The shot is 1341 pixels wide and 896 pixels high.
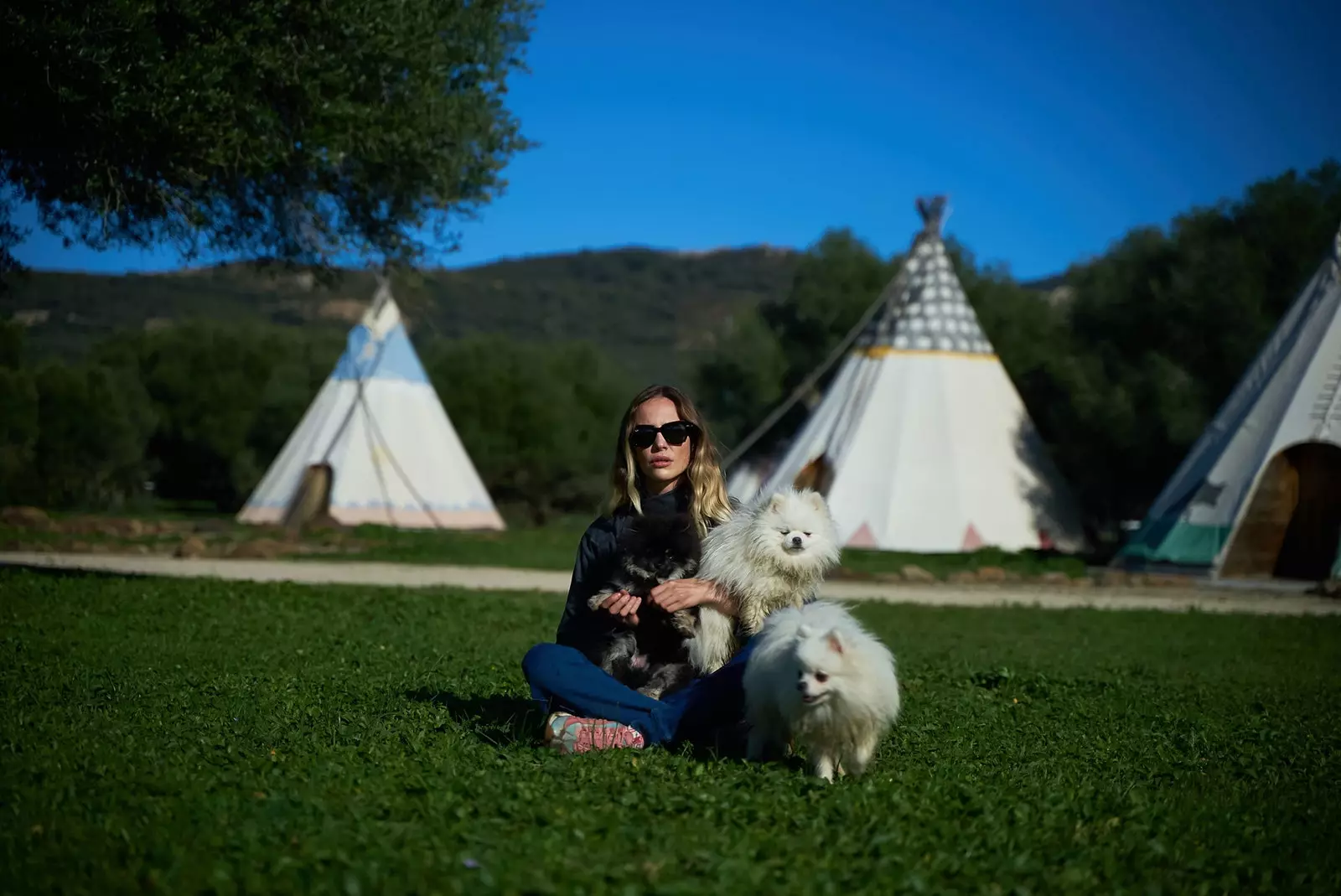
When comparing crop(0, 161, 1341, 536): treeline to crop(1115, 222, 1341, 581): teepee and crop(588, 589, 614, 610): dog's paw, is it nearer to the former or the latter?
crop(1115, 222, 1341, 581): teepee

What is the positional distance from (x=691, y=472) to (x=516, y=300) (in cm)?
9529

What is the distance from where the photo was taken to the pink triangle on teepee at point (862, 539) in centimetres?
2202

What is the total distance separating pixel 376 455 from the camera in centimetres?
2572

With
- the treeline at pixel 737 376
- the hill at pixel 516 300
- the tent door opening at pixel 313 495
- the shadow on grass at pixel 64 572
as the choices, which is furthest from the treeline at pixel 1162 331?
the shadow on grass at pixel 64 572

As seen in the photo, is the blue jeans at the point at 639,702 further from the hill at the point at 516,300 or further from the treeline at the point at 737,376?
the hill at the point at 516,300

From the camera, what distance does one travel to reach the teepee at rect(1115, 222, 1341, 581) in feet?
59.3

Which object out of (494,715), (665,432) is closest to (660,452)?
(665,432)

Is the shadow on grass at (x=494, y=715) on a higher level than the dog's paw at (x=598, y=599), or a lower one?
lower

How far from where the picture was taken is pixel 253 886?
3359 mm

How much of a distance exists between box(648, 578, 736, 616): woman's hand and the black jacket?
0.31 meters

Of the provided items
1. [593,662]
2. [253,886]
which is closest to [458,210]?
[593,662]

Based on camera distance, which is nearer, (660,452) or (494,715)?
(660,452)

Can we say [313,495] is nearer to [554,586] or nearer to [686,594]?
[554,586]

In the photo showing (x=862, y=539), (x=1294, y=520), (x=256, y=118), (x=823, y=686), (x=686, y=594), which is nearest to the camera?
(x=823, y=686)
